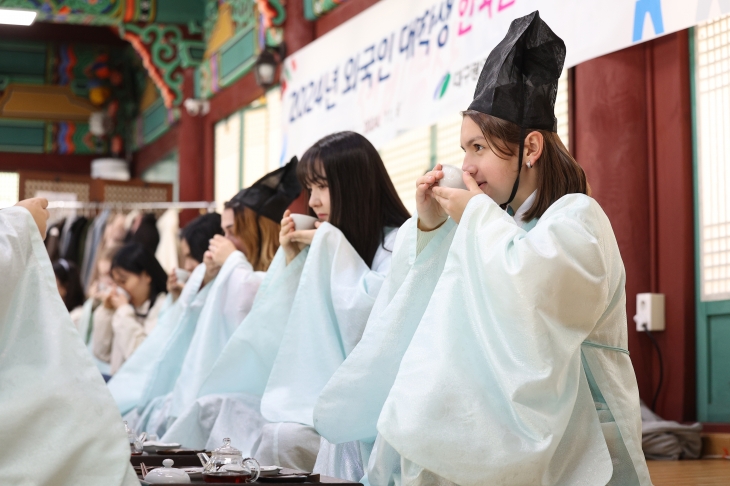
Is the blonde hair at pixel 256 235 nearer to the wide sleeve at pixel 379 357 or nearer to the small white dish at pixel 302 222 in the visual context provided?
the small white dish at pixel 302 222

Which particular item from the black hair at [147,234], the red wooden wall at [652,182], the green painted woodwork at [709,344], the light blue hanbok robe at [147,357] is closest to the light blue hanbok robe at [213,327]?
the light blue hanbok robe at [147,357]

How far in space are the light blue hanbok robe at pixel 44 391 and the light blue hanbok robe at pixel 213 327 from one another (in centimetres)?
151

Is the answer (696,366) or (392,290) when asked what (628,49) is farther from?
(392,290)

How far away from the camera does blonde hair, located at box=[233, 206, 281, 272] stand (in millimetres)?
4031

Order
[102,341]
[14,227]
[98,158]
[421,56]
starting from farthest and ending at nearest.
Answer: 1. [98,158]
2. [102,341]
3. [421,56]
4. [14,227]

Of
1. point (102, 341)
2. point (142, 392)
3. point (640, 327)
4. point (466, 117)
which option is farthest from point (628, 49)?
point (102, 341)

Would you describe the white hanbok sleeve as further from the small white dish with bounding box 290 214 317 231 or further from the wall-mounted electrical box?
the wall-mounted electrical box

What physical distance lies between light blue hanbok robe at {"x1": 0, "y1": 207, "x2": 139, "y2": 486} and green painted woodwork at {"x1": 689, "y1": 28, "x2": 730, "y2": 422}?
2299mm

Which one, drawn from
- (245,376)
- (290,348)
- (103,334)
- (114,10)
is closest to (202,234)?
(103,334)

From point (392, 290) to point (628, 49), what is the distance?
1895 millimetres

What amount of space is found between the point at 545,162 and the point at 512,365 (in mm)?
535

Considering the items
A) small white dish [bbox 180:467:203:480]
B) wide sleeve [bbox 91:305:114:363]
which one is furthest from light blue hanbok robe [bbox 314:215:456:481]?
wide sleeve [bbox 91:305:114:363]

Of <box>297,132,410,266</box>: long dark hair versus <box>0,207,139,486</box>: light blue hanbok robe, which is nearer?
<box>0,207,139,486</box>: light blue hanbok robe

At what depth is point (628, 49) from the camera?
382 cm
